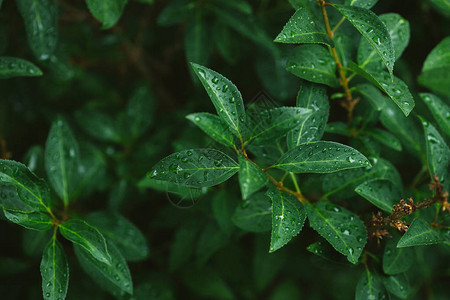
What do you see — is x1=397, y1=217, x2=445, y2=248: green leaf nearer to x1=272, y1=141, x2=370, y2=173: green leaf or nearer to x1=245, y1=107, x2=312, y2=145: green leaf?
x1=272, y1=141, x2=370, y2=173: green leaf

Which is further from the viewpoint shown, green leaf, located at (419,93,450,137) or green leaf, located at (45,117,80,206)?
green leaf, located at (45,117,80,206)

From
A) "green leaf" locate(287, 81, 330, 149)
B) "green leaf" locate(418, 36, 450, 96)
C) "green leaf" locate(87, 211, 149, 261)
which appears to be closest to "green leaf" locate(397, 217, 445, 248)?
"green leaf" locate(287, 81, 330, 149)

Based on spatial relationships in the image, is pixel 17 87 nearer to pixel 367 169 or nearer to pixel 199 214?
pixel 199 214

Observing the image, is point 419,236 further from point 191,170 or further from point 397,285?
point 191,170

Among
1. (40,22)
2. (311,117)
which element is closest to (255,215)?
(311,117)

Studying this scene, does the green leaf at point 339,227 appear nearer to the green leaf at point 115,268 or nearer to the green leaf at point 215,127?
the green leaf at point 215,127
